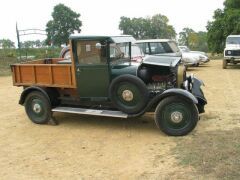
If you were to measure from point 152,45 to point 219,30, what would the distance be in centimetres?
1179

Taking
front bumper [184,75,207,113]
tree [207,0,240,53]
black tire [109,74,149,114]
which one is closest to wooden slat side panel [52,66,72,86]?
black tire [109,74,149,114]

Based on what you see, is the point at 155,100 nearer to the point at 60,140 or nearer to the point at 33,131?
the point at 60,140

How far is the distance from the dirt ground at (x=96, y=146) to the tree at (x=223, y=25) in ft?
53.4

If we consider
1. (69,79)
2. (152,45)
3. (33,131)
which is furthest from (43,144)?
(152,45)

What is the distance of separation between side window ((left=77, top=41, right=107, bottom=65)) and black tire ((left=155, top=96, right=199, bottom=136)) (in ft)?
4.96

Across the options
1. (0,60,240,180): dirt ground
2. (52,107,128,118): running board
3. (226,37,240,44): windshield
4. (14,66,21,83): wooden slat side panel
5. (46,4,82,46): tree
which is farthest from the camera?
(46,4,82,46): tree

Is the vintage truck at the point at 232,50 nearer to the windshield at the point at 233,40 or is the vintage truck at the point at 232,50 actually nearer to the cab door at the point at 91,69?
the windshield at the point at 233,40

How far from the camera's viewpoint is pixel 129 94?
704 centimetres

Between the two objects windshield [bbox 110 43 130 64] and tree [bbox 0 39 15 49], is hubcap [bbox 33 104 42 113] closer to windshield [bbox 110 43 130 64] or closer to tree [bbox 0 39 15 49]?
windshield [bbox 110 43 130 64]

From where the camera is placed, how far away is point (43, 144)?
6758 mm

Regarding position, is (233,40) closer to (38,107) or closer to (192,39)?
(38,107)

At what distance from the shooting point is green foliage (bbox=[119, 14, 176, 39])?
4916 centimetres

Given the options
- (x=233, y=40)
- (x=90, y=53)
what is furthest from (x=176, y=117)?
(x=233, y=40)

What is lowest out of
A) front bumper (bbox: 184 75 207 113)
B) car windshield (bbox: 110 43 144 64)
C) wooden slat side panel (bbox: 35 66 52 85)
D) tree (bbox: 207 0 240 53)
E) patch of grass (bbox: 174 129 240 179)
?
patch of grass (bbox: 174 129 240 179)
